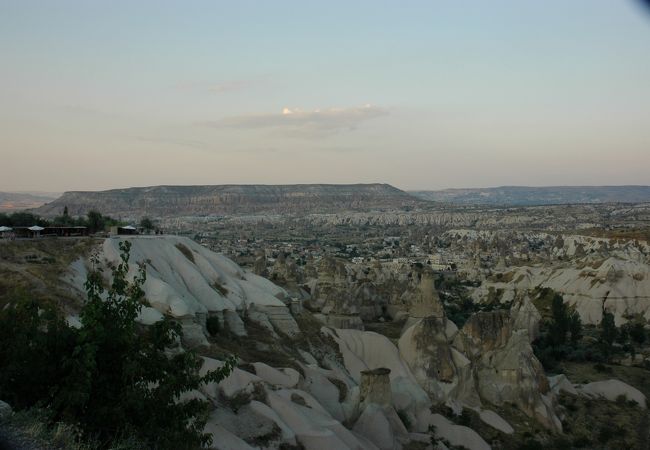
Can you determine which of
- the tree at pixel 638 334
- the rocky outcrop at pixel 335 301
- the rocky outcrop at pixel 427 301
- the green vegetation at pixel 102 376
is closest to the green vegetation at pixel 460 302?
the rocky outcrop at pixel 335 301

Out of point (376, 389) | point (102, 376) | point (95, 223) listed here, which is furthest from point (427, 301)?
point (102, 376)

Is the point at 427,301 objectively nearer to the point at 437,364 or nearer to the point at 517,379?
the point at 437,364

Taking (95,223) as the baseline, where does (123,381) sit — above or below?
below

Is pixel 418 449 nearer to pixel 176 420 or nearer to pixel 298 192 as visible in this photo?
pixel 176 420

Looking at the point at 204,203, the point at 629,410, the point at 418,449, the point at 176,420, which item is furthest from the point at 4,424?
the point at 204,203

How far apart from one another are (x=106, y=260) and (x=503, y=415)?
42.0 feet

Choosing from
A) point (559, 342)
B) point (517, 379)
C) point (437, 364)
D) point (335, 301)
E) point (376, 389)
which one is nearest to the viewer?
point (376, 389)

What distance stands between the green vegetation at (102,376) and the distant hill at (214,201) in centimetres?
14217

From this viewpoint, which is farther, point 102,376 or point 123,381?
point 123,381

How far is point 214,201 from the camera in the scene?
181 meters

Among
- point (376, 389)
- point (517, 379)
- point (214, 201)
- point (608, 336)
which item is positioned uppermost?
point (214, 201)

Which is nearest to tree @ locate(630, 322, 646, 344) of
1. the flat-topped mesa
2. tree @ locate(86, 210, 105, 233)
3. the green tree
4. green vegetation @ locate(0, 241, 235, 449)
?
the flat-topped mesa

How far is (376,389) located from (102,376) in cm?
983

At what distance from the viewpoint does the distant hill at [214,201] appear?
517 feet
